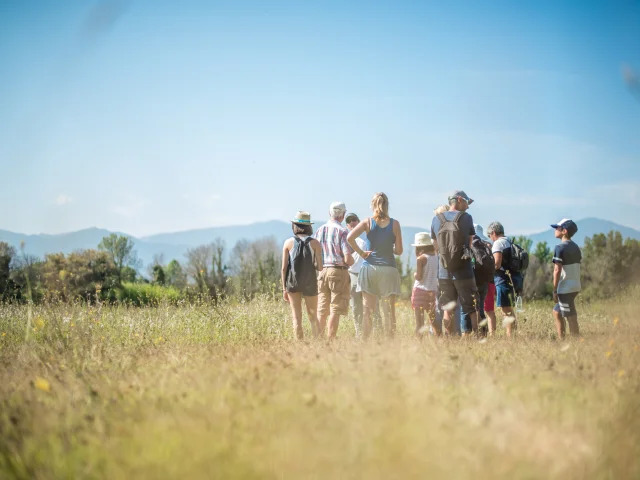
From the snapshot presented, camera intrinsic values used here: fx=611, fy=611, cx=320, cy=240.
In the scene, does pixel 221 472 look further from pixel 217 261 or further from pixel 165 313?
pixel 217 261

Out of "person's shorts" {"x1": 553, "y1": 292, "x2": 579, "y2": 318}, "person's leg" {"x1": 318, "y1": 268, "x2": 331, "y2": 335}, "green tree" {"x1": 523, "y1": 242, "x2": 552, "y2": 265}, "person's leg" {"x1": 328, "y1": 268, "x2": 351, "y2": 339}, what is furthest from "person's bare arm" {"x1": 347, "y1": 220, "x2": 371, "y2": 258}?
"green tree" {"x1": 523, "y1": 242, "x2": 552, "y2": 265}

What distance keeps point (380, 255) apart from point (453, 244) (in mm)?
1004

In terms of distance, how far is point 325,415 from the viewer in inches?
139

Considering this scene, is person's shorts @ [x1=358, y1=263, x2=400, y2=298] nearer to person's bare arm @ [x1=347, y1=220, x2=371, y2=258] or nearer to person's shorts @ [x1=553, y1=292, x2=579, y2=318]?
person's bare arm @ [x1=347, y1=220, x2=371, y2=258]

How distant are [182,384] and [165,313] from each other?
569cm

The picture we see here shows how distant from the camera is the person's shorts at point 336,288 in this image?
8883mm

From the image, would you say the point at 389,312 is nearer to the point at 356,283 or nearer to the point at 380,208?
the point at 356,283

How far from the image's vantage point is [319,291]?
922 cm

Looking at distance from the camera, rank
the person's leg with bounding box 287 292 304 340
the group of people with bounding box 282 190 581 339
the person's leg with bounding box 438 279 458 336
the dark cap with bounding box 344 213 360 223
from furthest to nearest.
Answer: the dark cap with bounding box 344 213 360 223, the person's leg with bounding box 287 292 304 340, the person's leg with bounding box 438 279 458 336, the group of people with bounding box 282 190 581 339

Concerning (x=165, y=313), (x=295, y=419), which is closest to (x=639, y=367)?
(x=295, y=419)

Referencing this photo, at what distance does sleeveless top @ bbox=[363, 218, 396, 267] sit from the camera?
27.3ft

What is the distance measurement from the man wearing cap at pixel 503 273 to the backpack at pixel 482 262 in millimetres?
429

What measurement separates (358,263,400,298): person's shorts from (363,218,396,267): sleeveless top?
0.08 metres

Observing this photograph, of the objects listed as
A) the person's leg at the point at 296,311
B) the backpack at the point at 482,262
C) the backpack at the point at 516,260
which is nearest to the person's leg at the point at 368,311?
the person's leg at the point at 296,311
